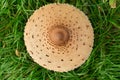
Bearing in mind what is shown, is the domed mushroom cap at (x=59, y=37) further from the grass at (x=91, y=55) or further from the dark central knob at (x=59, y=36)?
the grass at (x=91, y=55)

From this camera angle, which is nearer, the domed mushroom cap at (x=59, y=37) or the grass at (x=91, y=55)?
the domed mushroom cap at (x=59, y=37)

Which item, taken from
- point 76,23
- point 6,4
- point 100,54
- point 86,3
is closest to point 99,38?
point 100,54

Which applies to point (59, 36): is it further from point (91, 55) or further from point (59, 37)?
point (91, 55)

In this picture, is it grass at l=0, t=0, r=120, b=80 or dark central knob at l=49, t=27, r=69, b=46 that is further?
grass at l=0, t=0, r=120, b=80

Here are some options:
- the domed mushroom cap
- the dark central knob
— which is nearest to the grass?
the domed mushroom cap

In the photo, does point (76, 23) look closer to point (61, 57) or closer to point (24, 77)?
point (61, 57)

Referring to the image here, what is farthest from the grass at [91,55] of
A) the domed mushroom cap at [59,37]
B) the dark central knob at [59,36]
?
the dark central knob at [59,36]

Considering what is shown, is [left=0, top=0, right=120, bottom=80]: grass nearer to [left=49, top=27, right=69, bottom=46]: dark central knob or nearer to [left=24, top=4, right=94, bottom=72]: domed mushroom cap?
[left=24, top=4, right=94, bottom=72]: domed mushroom cap
